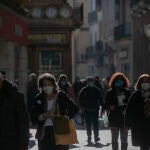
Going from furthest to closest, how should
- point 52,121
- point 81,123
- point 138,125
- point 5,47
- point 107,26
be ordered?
point 107,26 → point 81,123 → point 5,47 → point 138,125 → point 52,121

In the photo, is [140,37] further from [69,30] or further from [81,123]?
[81,123]

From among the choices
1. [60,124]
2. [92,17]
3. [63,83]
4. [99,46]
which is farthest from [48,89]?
[92,17]

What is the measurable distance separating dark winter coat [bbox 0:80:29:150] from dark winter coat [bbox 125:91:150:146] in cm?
319

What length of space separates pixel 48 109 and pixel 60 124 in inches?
12.0

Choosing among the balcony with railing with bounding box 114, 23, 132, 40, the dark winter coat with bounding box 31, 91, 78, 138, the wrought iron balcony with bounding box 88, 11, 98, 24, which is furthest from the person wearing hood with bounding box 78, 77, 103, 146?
the wrought iron balcony with bounding box 88, 11, 98, 24

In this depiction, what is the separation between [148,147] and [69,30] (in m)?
26.8

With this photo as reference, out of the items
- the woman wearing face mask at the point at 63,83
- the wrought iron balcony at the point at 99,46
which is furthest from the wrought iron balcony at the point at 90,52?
the woman wearing face mask at the point at 63,83

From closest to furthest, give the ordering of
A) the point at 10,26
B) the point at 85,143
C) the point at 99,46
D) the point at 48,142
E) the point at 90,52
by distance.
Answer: the point at 48,142, the point at 85,143, the point at 10,26, the point at 99,46, the point at 90,52

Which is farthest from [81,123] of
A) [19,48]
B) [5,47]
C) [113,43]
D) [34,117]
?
[113,43]

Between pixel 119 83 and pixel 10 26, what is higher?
pixel 10 26

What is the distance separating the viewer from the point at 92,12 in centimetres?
7156

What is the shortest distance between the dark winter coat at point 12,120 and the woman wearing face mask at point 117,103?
494 cm

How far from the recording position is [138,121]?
12219 mm

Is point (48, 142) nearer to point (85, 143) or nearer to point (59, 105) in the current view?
point (59, 105)
